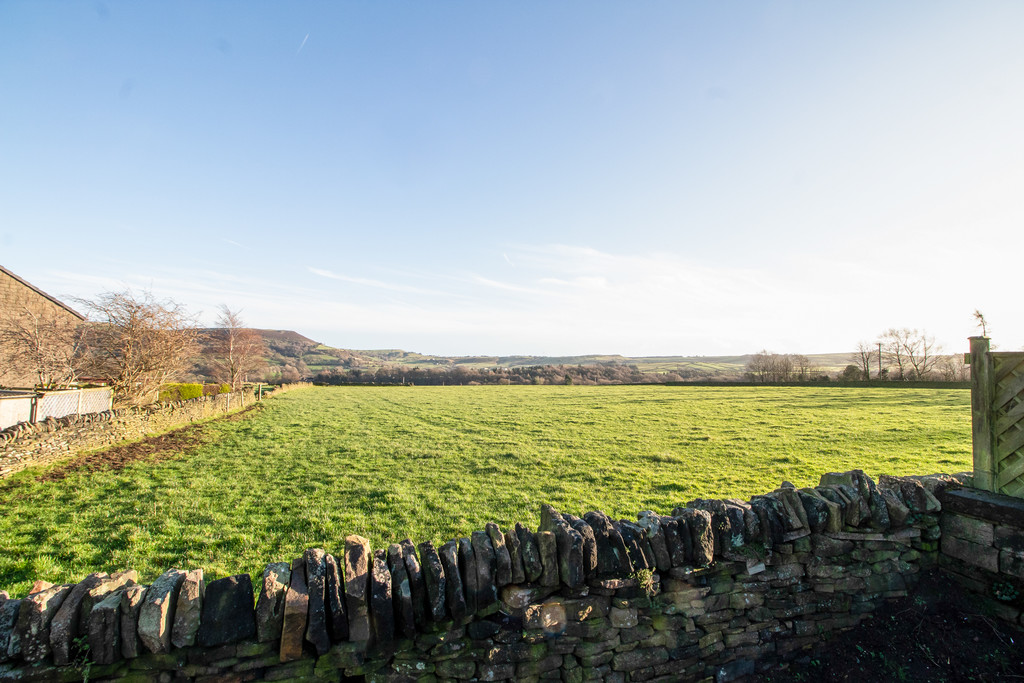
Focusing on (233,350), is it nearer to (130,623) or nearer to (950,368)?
(130,623)

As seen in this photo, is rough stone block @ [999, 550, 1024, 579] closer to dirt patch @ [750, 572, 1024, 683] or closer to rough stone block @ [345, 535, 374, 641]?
dirt patch @ [750, 572, 1024, 683]

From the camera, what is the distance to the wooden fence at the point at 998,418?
3982mm

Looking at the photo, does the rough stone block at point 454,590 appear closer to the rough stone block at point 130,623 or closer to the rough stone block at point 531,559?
the rough stone block at point 531,559

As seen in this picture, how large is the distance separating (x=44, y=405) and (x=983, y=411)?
73.2 ft

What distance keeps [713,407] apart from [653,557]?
1020 inches

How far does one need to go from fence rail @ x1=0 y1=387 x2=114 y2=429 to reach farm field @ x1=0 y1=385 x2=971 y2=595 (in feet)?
13.1

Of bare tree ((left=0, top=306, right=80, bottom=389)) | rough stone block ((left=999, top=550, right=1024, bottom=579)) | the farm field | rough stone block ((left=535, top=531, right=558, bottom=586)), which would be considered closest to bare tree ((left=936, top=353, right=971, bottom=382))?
the farm field

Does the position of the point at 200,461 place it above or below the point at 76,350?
below

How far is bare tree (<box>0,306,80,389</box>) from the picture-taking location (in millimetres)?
18219

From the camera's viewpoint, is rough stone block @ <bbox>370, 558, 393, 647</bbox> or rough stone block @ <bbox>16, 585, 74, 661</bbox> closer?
rough stone block @ <bbox>16, 585, 74, 661</bbox>

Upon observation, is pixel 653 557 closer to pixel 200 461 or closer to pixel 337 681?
pixel 337 681

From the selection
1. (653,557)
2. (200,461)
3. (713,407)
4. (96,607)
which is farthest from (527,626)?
(713,407)

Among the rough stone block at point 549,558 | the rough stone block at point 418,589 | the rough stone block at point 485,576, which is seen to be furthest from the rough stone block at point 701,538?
the rough stone block at point 418,589

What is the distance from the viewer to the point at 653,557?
3.52 m
